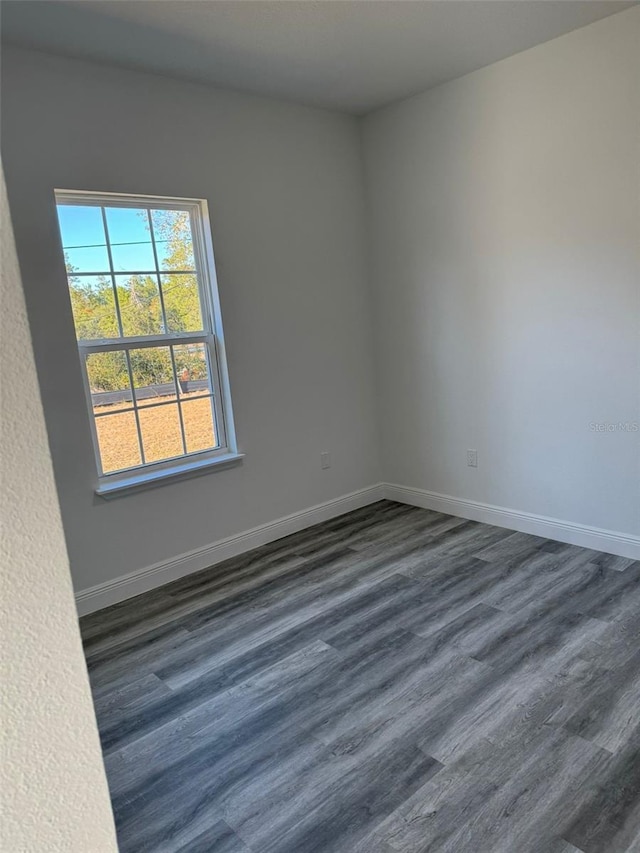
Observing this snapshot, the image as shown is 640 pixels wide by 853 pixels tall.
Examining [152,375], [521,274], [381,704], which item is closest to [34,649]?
[381,704]

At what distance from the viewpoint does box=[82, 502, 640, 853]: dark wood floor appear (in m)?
1.64

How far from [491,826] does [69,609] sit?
5.08 ft

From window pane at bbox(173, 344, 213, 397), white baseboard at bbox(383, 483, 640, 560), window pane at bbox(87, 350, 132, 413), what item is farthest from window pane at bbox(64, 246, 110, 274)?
white baseboard at bbox(383, 483, 640, 560)

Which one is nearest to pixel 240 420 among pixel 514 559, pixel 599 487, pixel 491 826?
pixel 514 559

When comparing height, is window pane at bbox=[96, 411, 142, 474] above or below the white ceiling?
below

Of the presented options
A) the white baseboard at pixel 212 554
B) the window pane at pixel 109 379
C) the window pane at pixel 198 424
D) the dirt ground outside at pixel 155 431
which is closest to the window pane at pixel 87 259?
the window pane at pixel 109 379

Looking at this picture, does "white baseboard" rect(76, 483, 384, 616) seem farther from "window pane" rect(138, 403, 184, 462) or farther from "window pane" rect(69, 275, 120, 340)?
"window pane" rect(69, 275, 120, 340)

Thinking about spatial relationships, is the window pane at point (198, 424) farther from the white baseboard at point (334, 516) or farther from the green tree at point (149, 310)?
the white baseboard at point (334, 516)

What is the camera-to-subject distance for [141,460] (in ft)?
10.4

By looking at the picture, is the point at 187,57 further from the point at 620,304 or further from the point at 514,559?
the point at 514,559

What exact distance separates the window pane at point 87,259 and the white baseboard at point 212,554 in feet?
5.34

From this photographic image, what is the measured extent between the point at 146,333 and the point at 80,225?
0.62m

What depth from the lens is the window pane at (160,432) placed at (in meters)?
3.17

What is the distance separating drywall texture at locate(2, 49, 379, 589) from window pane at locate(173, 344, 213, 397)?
16 cm
